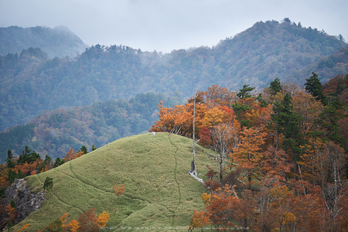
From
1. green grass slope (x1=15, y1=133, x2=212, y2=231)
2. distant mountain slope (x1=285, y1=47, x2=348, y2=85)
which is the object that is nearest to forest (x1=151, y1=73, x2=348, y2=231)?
green grass slope (x1=15, y1=133, x2=212, y2=231)

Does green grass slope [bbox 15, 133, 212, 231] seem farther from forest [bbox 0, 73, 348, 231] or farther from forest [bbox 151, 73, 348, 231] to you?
forest [bbox 151, 73, 348, 231]

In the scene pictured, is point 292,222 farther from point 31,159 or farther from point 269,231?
point 31,159

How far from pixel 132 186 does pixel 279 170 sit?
22148 mm

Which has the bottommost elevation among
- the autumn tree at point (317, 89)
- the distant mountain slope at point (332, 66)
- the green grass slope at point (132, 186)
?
the green grass slope at point (132, 186)

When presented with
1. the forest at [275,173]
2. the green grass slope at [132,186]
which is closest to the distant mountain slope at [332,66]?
the forest at [275,173]

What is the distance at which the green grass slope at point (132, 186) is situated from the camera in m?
31.6

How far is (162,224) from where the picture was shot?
29.2 meters

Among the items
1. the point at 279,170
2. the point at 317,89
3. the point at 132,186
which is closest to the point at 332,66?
the point at 317,89

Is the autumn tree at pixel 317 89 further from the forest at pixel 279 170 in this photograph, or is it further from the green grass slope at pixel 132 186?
the green grass slope at pixel 132 186

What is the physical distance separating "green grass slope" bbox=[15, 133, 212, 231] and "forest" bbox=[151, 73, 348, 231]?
3749mm

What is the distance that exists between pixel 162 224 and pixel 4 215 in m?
27.8

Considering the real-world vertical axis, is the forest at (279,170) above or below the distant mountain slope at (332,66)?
below

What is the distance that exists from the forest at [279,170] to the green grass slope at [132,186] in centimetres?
375

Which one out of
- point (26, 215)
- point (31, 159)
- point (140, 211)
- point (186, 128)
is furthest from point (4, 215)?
point (186, 128)
